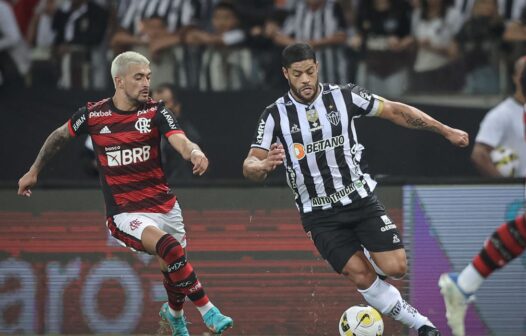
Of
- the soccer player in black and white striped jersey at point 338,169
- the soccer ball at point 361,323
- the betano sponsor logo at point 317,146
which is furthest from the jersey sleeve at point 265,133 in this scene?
the soccer ball at point 361,323

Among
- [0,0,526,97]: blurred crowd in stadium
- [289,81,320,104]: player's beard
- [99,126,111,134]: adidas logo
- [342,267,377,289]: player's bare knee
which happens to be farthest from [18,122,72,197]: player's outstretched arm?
[0,0,526,97]: blurred crowd in stadium

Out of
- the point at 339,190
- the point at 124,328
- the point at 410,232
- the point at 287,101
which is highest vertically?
the point at 287,101

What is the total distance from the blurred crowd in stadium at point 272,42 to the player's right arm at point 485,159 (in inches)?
55.5

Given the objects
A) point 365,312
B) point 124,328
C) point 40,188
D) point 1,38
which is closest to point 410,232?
point 365,312

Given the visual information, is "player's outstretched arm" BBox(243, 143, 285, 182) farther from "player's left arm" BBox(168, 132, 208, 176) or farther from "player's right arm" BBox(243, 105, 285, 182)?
"player's left arm" BBox(168, 132, 208, 176)

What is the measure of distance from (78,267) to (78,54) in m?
3.26

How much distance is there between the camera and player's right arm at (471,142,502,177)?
1077 cm

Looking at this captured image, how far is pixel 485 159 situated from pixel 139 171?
3559 millimetres

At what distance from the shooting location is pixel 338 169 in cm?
871

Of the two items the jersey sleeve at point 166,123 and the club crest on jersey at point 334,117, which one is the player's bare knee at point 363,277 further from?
the jersey sleeve at point 166,123

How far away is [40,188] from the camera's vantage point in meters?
10.3

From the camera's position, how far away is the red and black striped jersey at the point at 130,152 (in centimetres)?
884

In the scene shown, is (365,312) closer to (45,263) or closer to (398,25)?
(45,263)

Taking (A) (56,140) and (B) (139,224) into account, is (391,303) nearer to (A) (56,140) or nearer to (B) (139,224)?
(B) (139,224)
